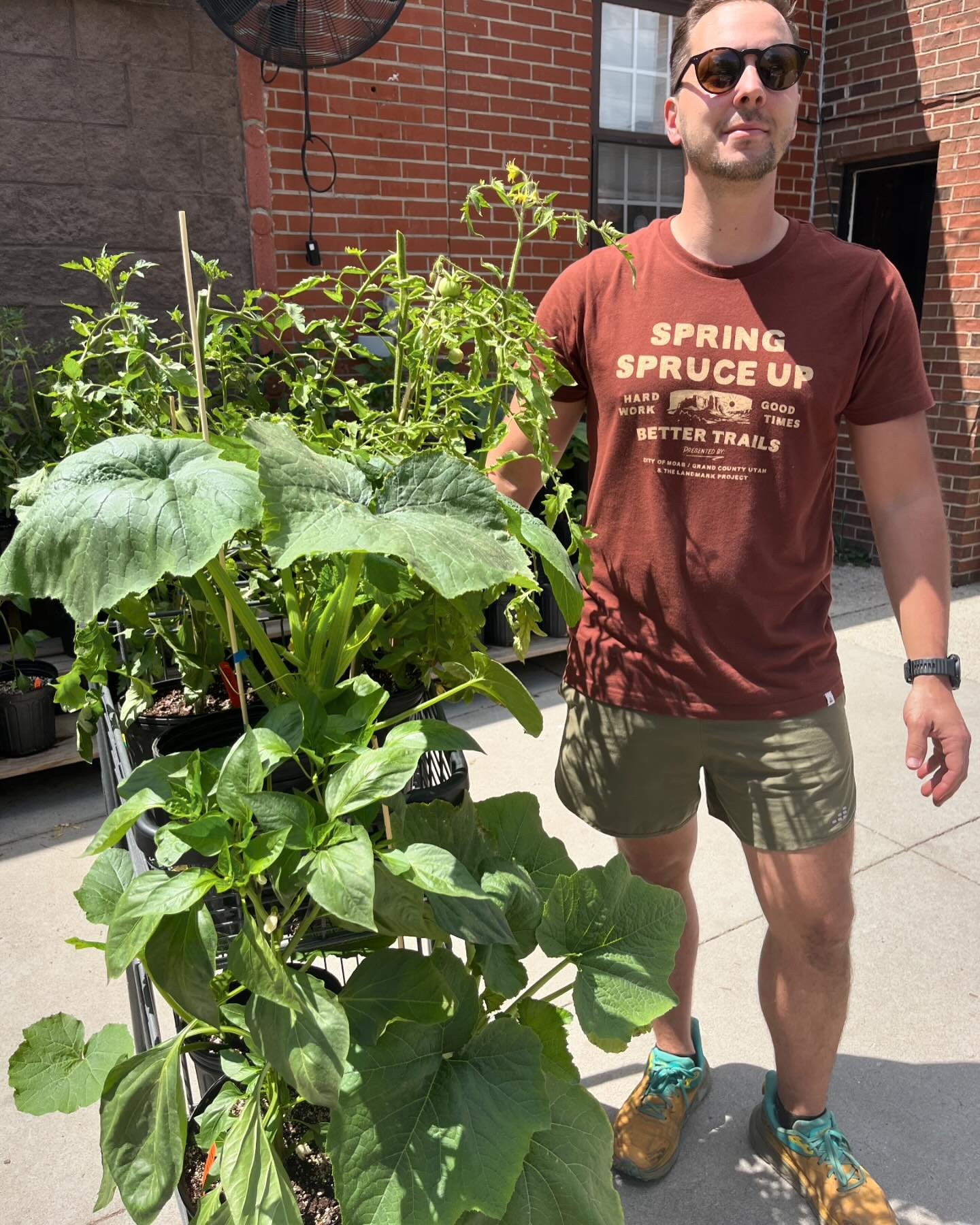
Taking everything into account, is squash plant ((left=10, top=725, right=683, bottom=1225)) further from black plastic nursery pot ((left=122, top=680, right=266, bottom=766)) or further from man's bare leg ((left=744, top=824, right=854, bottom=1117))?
man's bare leg ((left=744, top=824, right=854, bottom=1117))

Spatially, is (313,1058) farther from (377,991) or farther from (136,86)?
(136,86)

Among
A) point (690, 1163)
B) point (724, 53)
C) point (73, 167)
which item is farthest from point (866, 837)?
point (73, 167)

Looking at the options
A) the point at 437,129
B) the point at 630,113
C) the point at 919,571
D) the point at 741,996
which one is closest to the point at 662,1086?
the point at 741,996

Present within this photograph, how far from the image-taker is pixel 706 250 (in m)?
1.80

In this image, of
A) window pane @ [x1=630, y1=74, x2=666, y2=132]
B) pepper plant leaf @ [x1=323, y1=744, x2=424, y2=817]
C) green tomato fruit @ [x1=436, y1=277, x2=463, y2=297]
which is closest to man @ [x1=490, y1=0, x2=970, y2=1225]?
green tomato fruit @ [x1=436, y1=277, x2=463, y2=297]

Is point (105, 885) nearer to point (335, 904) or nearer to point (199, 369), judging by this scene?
point (335, 904)

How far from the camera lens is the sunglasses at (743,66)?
166cm

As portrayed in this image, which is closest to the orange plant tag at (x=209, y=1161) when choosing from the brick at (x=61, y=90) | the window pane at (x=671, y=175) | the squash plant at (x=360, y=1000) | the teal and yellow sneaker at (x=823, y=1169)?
the squash plant at (x=360, y=1000)

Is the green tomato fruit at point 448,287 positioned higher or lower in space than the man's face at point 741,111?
lower

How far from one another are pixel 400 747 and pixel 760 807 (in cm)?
108

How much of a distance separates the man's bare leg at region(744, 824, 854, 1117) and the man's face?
122 cm

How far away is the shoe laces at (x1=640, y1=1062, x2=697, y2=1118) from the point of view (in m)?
2.09

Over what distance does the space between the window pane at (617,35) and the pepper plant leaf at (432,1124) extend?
230 inches

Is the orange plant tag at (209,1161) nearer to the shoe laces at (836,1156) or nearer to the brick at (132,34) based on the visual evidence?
the shoe laces at (836,1156)
